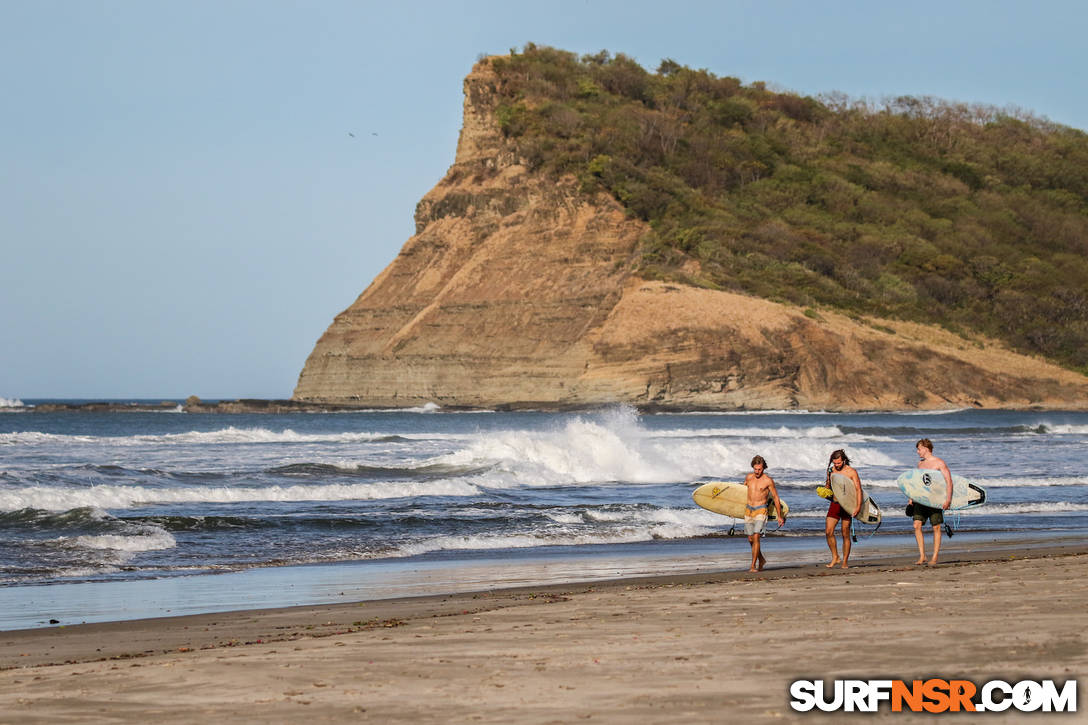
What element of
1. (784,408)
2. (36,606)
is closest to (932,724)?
(36,606)

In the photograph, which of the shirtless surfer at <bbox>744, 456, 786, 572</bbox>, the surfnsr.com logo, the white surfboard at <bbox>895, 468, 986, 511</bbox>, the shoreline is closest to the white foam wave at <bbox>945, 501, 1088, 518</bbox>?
the shoreline

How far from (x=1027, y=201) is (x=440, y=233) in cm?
5913

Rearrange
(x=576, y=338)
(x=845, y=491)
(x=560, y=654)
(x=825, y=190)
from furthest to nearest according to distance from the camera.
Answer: (x=825, y=190) → (x=576, y=338) → (x=845, y=491) → (x=560, y=654)

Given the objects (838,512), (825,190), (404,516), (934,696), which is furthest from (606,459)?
(825,190)

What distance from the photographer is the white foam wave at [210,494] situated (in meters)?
20.2

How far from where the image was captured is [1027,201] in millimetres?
116625

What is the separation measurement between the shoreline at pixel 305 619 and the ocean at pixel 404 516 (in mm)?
620

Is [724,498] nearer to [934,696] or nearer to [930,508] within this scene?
[930,508]

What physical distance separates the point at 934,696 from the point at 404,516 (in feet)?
48.2

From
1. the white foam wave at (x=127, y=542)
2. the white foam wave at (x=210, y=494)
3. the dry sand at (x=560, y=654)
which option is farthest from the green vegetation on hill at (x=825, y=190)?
the dry sand at (x=560, y=654)

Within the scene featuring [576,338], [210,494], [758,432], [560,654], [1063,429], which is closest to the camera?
[560,654]

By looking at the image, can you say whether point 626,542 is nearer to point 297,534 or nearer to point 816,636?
point 297,534

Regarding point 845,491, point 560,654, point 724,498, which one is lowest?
point 560,654

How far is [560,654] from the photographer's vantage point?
7395 millimetres
